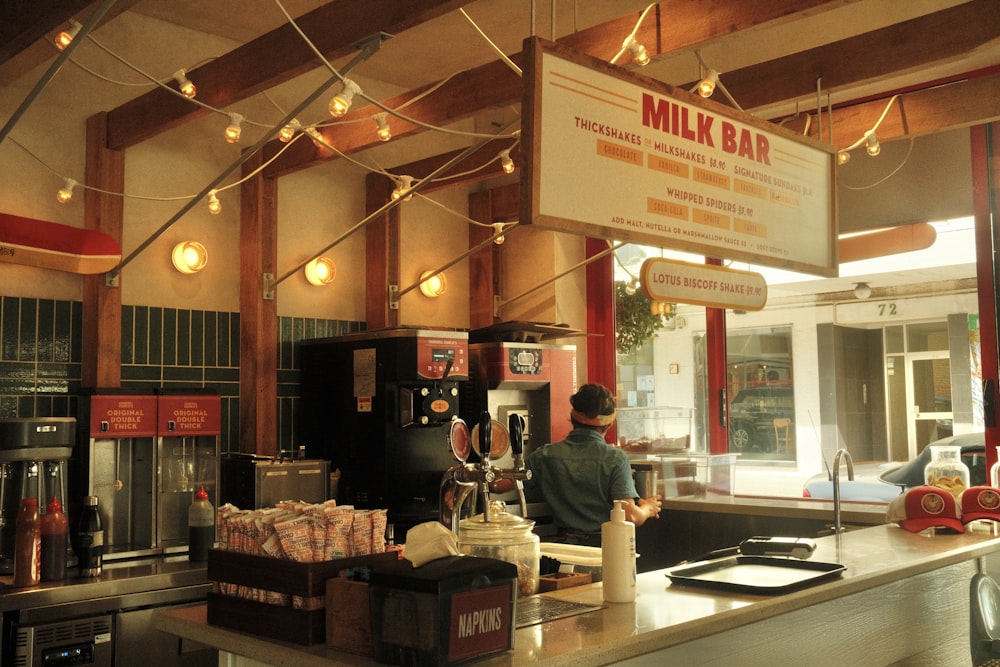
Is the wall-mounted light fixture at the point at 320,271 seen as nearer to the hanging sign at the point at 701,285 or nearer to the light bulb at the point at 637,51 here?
the light bulb at the point at 637,51

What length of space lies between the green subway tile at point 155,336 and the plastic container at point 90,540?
118cm

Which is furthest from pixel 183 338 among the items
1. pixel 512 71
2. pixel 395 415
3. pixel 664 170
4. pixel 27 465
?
pixel 664 170

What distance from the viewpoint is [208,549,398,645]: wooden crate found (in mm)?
1967

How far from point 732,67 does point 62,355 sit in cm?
396

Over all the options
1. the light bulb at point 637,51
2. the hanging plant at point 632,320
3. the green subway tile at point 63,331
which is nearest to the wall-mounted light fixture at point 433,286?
the hanging plant at point 632,320

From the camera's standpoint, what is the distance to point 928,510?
3775 mm

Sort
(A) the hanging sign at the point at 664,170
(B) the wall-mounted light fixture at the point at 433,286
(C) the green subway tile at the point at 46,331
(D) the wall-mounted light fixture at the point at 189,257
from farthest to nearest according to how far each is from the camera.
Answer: (B) the wall-mounted light fixture at the point at 433,286 < (D) the wall-mounted light fixture at the point at 189,257 < (C) the green subway tile at the point at 46,331 < (A) the hanging sign at the point at 664,170

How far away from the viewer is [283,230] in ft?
18.3

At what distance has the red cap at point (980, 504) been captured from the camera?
3.72 metres

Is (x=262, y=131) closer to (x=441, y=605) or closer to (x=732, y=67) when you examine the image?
(x=732, y=67)

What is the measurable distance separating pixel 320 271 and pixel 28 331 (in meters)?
1.73

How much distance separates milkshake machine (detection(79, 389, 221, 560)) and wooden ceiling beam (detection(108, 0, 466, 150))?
4.23ft

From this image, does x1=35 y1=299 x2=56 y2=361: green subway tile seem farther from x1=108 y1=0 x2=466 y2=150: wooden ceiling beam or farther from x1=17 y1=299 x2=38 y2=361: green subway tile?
x1=108 y1=0 x2=466 y2=150: wooden ceiling beam

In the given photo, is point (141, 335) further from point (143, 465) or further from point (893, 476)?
point (893, 476)
